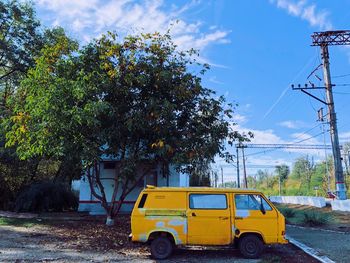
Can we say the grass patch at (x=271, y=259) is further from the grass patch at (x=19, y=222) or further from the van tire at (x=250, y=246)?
the grass patch at (x=19, y=222)

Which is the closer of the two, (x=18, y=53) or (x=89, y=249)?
(x=89, y=249)

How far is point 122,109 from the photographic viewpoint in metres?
13.3

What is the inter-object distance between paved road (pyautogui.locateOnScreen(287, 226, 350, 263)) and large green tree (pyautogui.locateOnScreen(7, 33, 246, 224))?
4490mm

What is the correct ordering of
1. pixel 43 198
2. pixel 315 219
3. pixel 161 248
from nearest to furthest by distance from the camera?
1. pixel 161 248
2. pixel 315 219
3. pixel 43 198

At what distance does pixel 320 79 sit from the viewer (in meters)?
28.6

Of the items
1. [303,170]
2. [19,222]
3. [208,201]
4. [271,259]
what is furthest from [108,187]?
[303,170]

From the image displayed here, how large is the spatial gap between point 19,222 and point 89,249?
6.80 m

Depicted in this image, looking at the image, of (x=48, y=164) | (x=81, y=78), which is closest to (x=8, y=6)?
(x=48, y=164)

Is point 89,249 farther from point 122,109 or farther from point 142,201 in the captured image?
point 122,109

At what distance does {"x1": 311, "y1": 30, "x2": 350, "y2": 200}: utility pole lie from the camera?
24922mm

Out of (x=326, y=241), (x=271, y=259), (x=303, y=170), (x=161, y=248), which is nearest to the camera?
(x=271, y=259)

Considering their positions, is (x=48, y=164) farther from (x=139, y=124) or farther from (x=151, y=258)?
(x=151, y=258)

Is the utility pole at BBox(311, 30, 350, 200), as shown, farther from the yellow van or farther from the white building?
the yellow van

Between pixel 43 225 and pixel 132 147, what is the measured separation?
5590 millimetres
